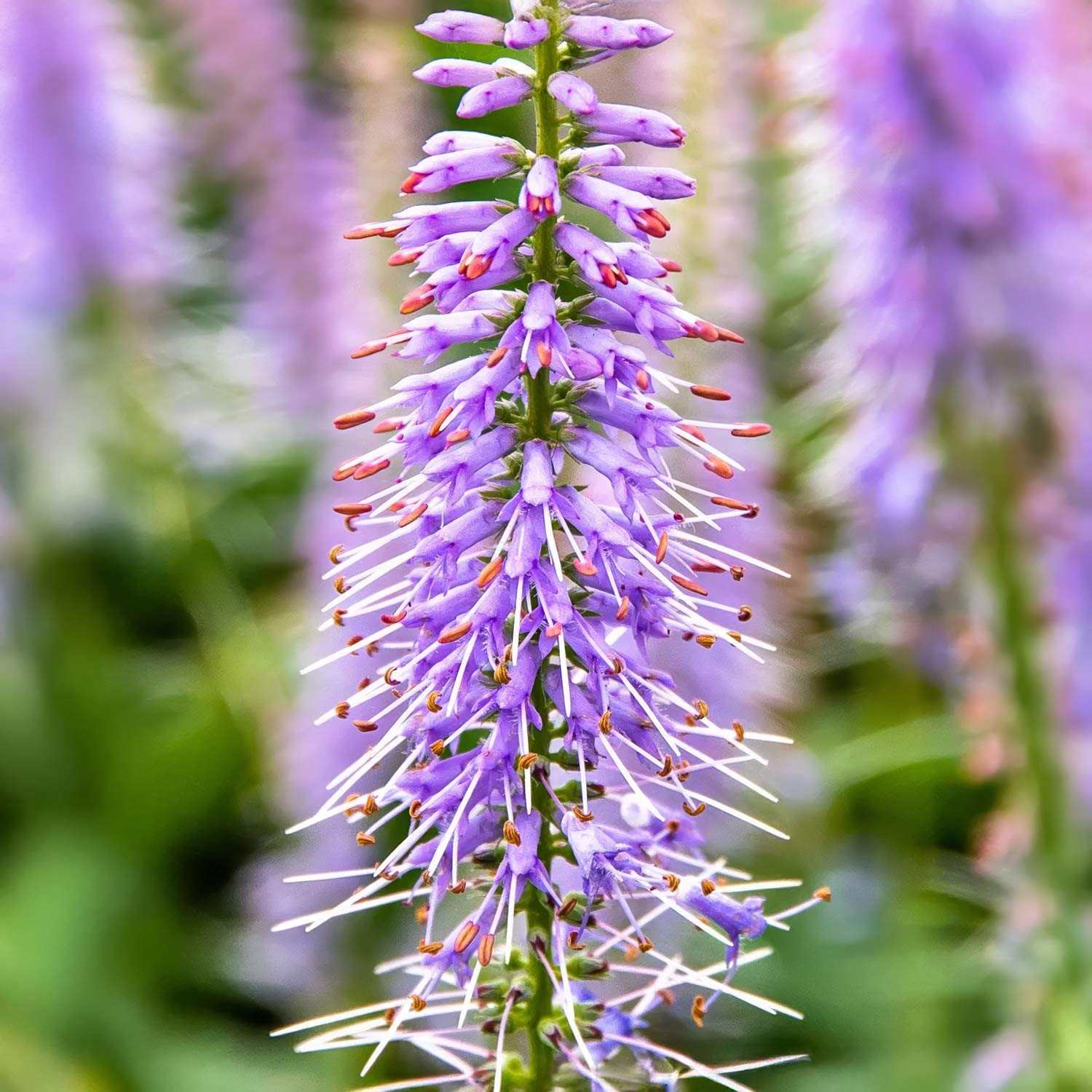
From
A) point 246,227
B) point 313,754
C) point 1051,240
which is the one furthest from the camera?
point 246,227

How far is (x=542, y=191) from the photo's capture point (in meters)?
1.42

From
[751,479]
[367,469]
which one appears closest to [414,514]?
[367,469]

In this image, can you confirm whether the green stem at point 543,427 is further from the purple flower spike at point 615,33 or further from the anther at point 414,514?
the anther at point 414,514

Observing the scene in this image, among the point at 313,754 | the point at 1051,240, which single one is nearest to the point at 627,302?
the point at 1051,240

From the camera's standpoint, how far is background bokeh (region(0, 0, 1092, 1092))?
3.41 metres

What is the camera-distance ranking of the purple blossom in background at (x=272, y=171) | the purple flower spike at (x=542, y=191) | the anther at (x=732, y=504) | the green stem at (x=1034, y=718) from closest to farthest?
the purple flower spike at (x=542, y=191) < the anther at (x=732, y=504) < the green stem at (x=1034, y=718) < the purple blossom in background at (x=272, y=171)

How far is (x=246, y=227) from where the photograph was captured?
17.7 ft

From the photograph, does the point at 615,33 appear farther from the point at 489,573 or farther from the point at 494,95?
the point at 489,573

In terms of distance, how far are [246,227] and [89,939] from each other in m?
2.63

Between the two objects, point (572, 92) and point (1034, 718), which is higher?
point (572, 92)

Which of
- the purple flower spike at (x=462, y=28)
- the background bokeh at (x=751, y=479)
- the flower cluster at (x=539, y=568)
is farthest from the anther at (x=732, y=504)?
the background bokeh at (x=751, y=479)

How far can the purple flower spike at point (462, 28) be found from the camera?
155 centimetres

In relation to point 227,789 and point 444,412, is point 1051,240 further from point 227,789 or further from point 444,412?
point 227,789

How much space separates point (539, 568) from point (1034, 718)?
87.3 inches
